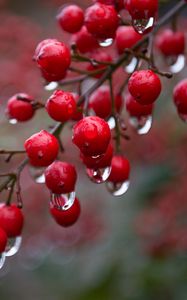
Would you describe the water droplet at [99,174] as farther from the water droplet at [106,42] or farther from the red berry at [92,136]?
the water droplet at [106,42]

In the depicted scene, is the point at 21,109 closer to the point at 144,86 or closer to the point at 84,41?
the point at 84,41

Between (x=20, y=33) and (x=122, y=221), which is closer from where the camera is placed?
(x=122, y=221)

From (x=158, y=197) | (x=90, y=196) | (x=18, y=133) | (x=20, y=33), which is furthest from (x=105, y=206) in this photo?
(x=20, y=33)

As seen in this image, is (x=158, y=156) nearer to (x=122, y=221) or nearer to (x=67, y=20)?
(x=122, y=221)

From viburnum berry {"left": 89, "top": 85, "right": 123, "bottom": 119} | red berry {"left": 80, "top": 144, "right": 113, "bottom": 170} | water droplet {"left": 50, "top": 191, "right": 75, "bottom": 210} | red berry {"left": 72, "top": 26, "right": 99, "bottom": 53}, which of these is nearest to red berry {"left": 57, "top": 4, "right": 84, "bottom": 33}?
red berry {"left": 72, "top": 26, "right": 99, "bottom": 53}

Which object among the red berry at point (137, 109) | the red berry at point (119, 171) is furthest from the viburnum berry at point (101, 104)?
the red berry at point (119, 171)

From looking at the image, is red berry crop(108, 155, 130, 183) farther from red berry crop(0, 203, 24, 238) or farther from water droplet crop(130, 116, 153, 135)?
red berry crop(0, 203, 24, 238)
